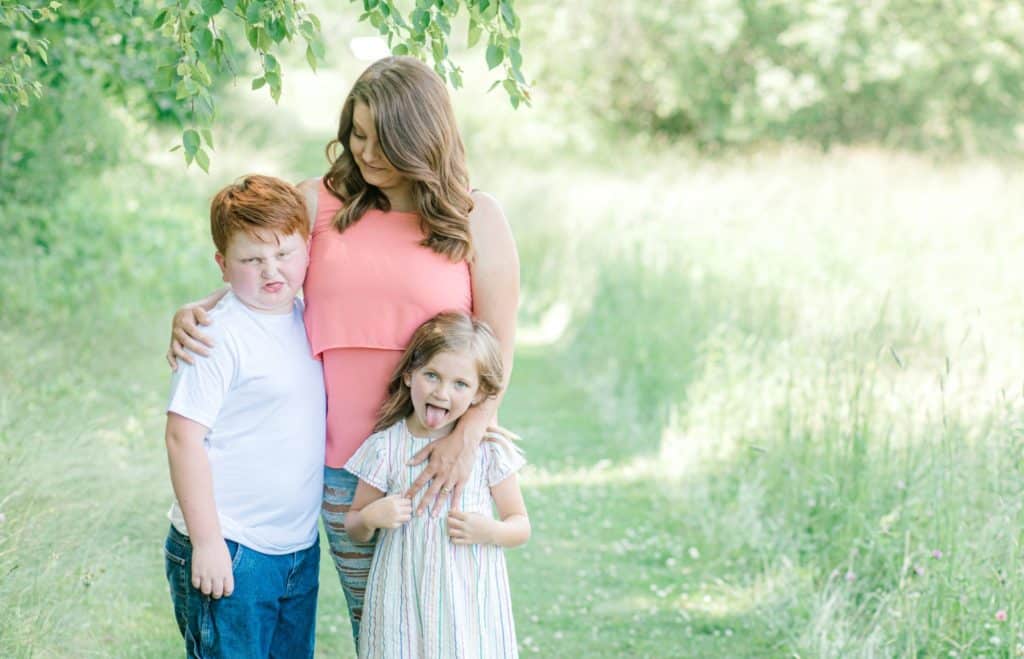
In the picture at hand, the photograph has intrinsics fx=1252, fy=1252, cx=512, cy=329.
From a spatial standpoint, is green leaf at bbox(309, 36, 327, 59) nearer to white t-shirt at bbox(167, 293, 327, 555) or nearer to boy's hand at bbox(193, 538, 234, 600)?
white t-shirt at bbox(167, 293, 327, 555)

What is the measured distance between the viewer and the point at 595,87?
2591 cm

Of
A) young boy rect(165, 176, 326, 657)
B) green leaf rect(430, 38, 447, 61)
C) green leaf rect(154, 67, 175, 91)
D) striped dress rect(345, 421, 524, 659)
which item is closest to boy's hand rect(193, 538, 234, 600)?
young boy rect(165, 176, 326, 657)

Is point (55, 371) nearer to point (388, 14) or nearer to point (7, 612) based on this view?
point (7, 612)

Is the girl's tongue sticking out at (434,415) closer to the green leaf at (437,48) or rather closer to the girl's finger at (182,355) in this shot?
the girl's finger at (182,355)

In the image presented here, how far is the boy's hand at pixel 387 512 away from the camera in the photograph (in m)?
3.01

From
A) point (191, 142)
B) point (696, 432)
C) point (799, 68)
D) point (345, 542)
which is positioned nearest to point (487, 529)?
point (345, 542)

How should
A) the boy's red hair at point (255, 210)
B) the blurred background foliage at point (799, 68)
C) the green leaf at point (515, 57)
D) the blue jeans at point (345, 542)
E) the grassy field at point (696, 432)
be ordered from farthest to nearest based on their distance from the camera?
the blurred background foliage at point (799, 68) → the grassy field at point (696, 432) → the green leaf at point (515, 57) → the blue jeans at point (345, 542) → the boy's red hair at point (255, 210)

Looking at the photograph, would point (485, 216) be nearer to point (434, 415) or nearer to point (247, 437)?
point (434, 415)

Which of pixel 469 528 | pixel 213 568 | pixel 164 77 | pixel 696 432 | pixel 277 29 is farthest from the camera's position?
pixel 696 432

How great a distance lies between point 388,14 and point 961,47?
22221mm

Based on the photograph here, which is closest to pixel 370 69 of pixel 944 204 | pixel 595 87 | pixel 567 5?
pixel 944 204

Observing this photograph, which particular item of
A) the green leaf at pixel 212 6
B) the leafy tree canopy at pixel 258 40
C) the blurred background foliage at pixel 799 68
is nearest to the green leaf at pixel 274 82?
the leafy tree canopy at pixel 258 40

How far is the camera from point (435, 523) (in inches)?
122

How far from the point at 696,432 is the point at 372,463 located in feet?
13.3
